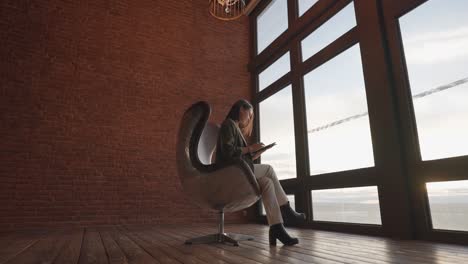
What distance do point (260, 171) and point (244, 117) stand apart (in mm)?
434

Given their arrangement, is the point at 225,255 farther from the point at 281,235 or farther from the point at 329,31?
the point at 329,31

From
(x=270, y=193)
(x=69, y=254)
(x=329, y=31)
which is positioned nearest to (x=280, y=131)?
(x=329, y=31)

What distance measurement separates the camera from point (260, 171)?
218 cm

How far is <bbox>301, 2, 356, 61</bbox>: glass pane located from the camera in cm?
340

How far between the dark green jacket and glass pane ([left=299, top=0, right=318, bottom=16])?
2.62 m

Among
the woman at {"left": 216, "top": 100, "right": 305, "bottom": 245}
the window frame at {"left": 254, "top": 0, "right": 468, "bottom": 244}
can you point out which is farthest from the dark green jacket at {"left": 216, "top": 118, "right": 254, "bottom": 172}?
the window frame at {"left": 254, "top": 0, "right": 468, "bottom": 244}

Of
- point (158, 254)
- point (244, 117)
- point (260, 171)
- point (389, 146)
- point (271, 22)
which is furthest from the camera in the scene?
point (271, 22)

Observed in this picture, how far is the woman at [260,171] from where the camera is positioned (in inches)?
78.5

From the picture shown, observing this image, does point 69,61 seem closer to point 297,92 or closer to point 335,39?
point 297,92

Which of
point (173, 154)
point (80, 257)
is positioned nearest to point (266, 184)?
point (80, 257)

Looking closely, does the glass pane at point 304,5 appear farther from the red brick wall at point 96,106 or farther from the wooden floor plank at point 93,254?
the wooden floor plank at point 93,254

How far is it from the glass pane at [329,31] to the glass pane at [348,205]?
1708 mm

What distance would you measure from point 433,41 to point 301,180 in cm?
198

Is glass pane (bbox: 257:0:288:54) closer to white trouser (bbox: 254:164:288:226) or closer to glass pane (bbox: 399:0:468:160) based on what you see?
glass pane (bbox: 399:0:468:160)
